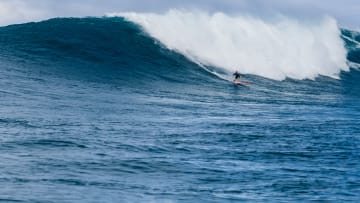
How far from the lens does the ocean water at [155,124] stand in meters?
14.1

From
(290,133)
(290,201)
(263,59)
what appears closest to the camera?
(290,201)

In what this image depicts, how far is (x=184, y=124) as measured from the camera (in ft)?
75.0

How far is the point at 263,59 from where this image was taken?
50.6m

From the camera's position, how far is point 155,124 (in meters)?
22.3

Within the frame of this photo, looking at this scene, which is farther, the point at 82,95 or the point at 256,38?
the point at 256,38

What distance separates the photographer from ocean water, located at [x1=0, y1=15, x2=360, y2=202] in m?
14.1

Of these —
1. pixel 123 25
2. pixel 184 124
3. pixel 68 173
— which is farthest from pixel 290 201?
pixel 123 25

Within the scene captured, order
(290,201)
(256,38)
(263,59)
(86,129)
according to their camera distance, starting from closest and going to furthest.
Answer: (290,201) → (86,129) → (263,59) → (256,38)

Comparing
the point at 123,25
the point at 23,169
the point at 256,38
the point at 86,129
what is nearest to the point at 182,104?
the point at 86,129

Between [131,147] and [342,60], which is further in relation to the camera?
[342,60]

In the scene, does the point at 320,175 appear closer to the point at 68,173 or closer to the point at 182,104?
the point at 68,173

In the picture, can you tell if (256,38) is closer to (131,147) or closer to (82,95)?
(82,95)

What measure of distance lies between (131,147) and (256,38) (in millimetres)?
41035

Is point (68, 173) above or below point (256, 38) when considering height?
below
